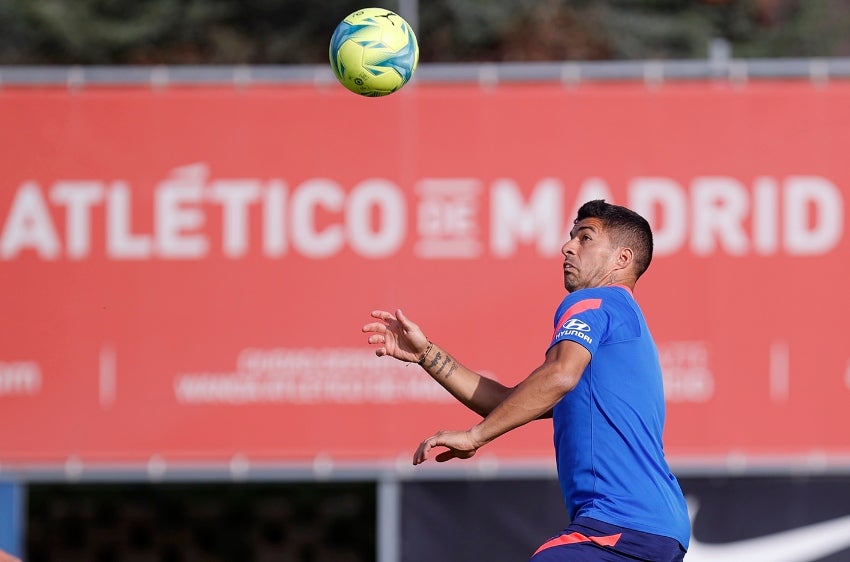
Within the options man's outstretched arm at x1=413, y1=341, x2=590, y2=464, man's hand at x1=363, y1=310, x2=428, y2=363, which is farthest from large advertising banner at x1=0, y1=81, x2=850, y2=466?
man's outstretched arm at x1=413, y1=341, x2=590, y2=464

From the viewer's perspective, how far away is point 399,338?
19.0 feet

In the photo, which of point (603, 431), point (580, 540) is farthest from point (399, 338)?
point (580, 540)

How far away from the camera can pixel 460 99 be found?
8586 millimetres

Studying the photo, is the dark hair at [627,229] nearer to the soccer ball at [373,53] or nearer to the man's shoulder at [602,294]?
the man's shoulder at [602,294]

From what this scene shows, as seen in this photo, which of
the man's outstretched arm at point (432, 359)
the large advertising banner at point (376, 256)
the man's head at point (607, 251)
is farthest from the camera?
the large advertising banner at point (376, 256)

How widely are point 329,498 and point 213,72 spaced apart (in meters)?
5.06

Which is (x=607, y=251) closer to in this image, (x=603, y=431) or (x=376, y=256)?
(x=603, y=431)

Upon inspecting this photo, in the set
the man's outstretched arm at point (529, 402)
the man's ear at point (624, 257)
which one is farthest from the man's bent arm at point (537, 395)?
the man's ear at point (624, 257)

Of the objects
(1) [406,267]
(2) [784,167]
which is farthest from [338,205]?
(2) [784,167]

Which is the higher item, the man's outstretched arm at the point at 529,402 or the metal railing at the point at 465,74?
the metal railing at the point at 465,74

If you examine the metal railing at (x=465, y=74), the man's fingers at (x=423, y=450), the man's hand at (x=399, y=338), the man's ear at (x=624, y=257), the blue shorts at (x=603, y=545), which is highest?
the metal railing at (x=465, y=74)

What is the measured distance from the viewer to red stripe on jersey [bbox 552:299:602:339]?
5.29m

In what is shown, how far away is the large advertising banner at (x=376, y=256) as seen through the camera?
837 cm

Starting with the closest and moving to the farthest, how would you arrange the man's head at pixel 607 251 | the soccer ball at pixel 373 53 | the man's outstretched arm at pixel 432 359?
the man's head at pixel 607 251 < the man's outstretched arm at pixel 432 359 < the soccer ball at pixel 373 53
